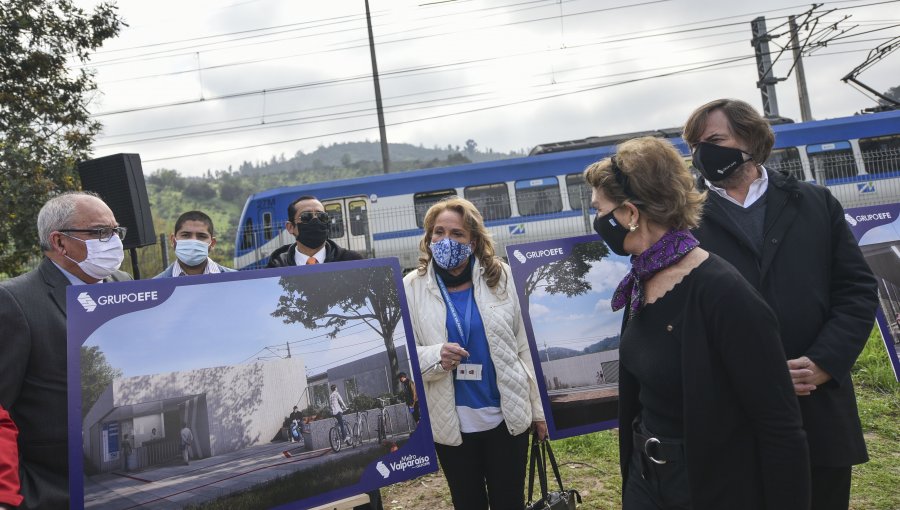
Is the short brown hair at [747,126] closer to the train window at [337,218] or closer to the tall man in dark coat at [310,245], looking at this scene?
the tall man in dark coat at [310,245]

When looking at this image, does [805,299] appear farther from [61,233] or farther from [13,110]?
[13,110]

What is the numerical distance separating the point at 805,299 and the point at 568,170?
13.5 m

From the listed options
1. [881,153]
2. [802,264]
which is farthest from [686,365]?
[881,153]

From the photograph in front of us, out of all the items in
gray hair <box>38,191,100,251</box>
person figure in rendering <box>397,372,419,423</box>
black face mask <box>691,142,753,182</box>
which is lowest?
person figure in rendering <box>397,372,419,423</box>

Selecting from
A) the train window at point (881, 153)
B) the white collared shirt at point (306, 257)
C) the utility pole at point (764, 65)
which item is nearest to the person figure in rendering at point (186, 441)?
the white collared shirt at point (306, 257)

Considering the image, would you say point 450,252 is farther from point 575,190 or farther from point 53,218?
point 575,190

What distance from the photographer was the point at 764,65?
1858 centimetres

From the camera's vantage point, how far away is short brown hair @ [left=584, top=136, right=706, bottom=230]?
193cm

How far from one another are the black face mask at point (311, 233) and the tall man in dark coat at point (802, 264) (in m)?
2.46

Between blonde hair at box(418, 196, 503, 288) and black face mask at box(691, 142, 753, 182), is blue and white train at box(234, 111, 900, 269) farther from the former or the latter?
black face mask at box(691, 142, 753, 182)

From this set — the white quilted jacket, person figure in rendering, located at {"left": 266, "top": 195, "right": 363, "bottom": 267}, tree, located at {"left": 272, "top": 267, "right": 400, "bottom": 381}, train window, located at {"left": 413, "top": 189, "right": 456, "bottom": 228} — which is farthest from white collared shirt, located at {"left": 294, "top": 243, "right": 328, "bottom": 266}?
train window, located at {"left": 413, "top": 189, "right": 456, "bottom": 228}

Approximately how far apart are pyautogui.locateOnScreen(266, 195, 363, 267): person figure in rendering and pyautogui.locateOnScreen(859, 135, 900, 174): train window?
15.2m

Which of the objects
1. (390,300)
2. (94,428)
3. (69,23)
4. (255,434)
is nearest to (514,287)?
(390,300)

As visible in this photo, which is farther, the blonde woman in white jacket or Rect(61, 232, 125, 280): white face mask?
the blonde woman in white jacket
